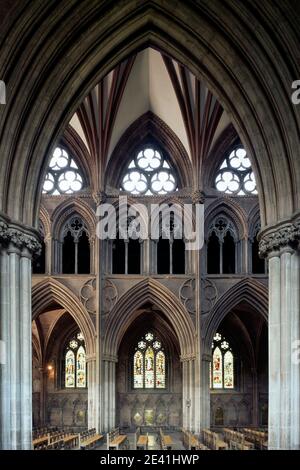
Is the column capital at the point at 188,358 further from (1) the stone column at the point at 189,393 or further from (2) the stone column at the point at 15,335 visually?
(2) the stone column at the point at 15,335

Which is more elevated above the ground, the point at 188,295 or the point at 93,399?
the point at 188,295

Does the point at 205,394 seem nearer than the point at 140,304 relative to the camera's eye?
Yes

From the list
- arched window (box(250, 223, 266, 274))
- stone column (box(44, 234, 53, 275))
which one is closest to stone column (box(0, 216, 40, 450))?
stone column (box(44, 234, 53, 275))

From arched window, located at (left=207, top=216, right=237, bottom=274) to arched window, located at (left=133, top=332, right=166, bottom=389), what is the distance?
6.58 metres

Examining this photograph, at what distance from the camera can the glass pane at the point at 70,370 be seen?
37.4m

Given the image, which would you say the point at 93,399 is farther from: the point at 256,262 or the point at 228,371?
the point at 256,262

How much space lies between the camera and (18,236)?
1584 centimetres

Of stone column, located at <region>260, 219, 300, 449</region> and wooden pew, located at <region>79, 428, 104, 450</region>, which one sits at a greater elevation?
stone column, located at <region>260, 219, 300, 449</region>

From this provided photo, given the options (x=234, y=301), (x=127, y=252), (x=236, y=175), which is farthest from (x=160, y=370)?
(x=236, y=175)

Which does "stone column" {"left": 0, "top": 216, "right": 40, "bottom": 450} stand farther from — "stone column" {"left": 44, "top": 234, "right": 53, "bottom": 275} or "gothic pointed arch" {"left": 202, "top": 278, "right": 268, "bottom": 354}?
"gothic pointed arch" {"left": 202, "top": 278, "right": 268, "bottom": 354}

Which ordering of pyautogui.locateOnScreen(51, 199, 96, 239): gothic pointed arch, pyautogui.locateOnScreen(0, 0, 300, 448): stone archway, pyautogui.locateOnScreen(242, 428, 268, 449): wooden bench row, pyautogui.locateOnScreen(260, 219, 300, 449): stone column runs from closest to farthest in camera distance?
pyautogui.locateOnScreen(260, 219, 300, 449): stone column < pyautogui.locateOnScreen(0, 0, 300, 448): stone archway < pyautogui.locateOnScreen(242, 428, 268, 449): wooden bench row < pyautogui.locateOnScreen(51, 199, 96, 239): gothic pointed arch

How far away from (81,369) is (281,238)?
79.2ft

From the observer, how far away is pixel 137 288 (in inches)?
1235

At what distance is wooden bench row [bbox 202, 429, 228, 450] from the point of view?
21253mm
